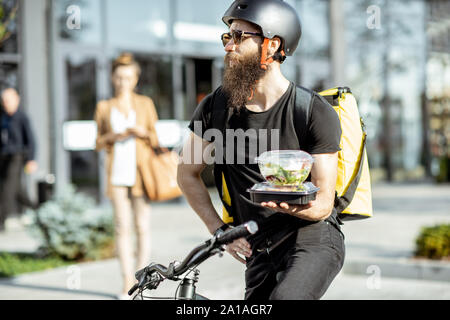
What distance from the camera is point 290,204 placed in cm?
234

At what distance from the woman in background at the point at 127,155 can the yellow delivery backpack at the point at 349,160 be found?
308 cm

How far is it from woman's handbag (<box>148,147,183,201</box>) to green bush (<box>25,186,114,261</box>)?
1.98m

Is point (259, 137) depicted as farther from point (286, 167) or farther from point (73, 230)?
point (73, 230)

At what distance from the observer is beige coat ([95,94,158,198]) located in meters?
5.83

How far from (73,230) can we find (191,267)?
17.8 feet

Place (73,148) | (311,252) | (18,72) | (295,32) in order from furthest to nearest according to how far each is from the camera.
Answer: (73,148), (18,72), (295,32), (311,252)

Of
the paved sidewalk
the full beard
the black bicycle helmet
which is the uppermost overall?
the black bicycle helmet

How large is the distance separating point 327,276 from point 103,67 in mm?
10579

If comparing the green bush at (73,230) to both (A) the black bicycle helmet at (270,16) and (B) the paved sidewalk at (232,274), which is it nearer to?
(B) the paved sidewalk at (232,274)

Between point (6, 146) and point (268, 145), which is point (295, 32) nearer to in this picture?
point (268, 145)

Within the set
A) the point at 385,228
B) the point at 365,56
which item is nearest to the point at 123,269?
the point at 385,228

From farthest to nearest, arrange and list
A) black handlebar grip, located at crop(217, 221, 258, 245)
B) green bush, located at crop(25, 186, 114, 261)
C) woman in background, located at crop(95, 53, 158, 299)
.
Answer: green bush, located at crop(25, 186, 114, 261), woman in background, located at crop(95, 53, 158, 299), black handlebar grip, located at crop(217, 221, 258, 245)

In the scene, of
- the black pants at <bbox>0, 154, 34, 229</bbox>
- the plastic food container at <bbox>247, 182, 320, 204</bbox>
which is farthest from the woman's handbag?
the black pants at <bbox>0, 154, 34, 229</bbox>

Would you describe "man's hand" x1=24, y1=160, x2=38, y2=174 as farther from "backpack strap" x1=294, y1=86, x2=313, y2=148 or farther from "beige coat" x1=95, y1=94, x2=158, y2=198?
"backpack strap" x1=294, y1=86, x2=313, y2=148
